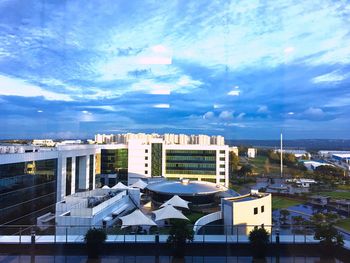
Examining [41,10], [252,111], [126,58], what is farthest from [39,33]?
[252,111]

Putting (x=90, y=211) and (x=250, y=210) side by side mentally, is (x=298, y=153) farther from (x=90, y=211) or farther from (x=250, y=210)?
(x=90, y=211)

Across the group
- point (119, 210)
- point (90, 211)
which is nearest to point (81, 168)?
point (119, 210)

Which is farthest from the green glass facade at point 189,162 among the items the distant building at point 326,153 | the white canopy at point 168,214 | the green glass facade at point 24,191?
the distant building at point 326,153

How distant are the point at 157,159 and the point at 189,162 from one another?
1.84 metres

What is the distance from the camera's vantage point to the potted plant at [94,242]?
2.78 m

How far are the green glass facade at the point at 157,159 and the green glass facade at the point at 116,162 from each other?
153cm

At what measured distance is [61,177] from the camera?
1009 cm

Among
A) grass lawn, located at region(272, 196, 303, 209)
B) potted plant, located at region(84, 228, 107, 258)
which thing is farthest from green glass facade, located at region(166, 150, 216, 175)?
potted plant, located at region(84, 228, 107, 258)

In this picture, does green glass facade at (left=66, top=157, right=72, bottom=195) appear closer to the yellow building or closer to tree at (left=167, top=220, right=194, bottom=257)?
the yellow building

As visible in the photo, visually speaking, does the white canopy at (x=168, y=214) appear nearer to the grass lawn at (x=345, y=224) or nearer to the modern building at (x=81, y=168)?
the modern building at (x=81, y=168)

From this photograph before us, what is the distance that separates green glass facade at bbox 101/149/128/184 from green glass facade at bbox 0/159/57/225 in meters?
6.60

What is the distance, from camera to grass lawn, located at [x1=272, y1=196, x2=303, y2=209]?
417cm

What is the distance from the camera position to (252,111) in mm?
4676

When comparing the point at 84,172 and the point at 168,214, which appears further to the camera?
the point at 84,172
